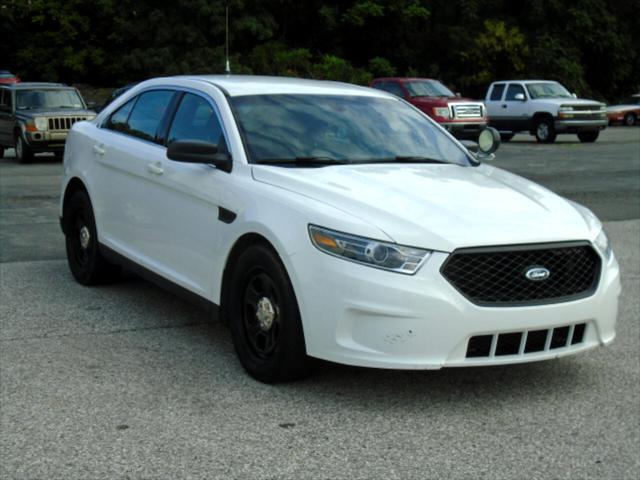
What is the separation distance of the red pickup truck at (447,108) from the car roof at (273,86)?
20.5m

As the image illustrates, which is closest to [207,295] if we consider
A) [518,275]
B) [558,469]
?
[518,275]

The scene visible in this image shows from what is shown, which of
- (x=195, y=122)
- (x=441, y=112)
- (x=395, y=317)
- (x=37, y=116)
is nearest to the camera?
(x=395, y=317)

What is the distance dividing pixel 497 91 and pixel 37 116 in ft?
53.0

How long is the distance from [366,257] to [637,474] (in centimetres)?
152

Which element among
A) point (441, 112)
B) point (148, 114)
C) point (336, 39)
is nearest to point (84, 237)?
point (148, 114)

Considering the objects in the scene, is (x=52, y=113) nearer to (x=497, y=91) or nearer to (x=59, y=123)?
(x=59, y=123)

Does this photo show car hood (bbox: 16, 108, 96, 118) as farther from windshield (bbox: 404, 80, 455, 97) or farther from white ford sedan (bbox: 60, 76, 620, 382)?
white ford sedan (bbox: 60, 76, 620, 382)

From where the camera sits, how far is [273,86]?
6461mm

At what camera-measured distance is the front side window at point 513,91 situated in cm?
3153

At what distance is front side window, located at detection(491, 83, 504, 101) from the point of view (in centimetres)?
3212

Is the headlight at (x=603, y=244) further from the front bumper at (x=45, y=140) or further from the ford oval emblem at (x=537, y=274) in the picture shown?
the front bumper at (x=45, y=140)

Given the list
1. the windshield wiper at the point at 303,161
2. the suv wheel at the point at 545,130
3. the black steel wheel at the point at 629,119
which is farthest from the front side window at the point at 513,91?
the windshield wiper at the point at 303,161

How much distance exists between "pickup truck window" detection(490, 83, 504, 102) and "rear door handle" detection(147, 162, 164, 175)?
87.4 feet

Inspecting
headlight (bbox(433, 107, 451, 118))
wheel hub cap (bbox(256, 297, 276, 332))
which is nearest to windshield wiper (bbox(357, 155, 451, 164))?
wheel hub cap (bbox(256, 297, 276, 332))
